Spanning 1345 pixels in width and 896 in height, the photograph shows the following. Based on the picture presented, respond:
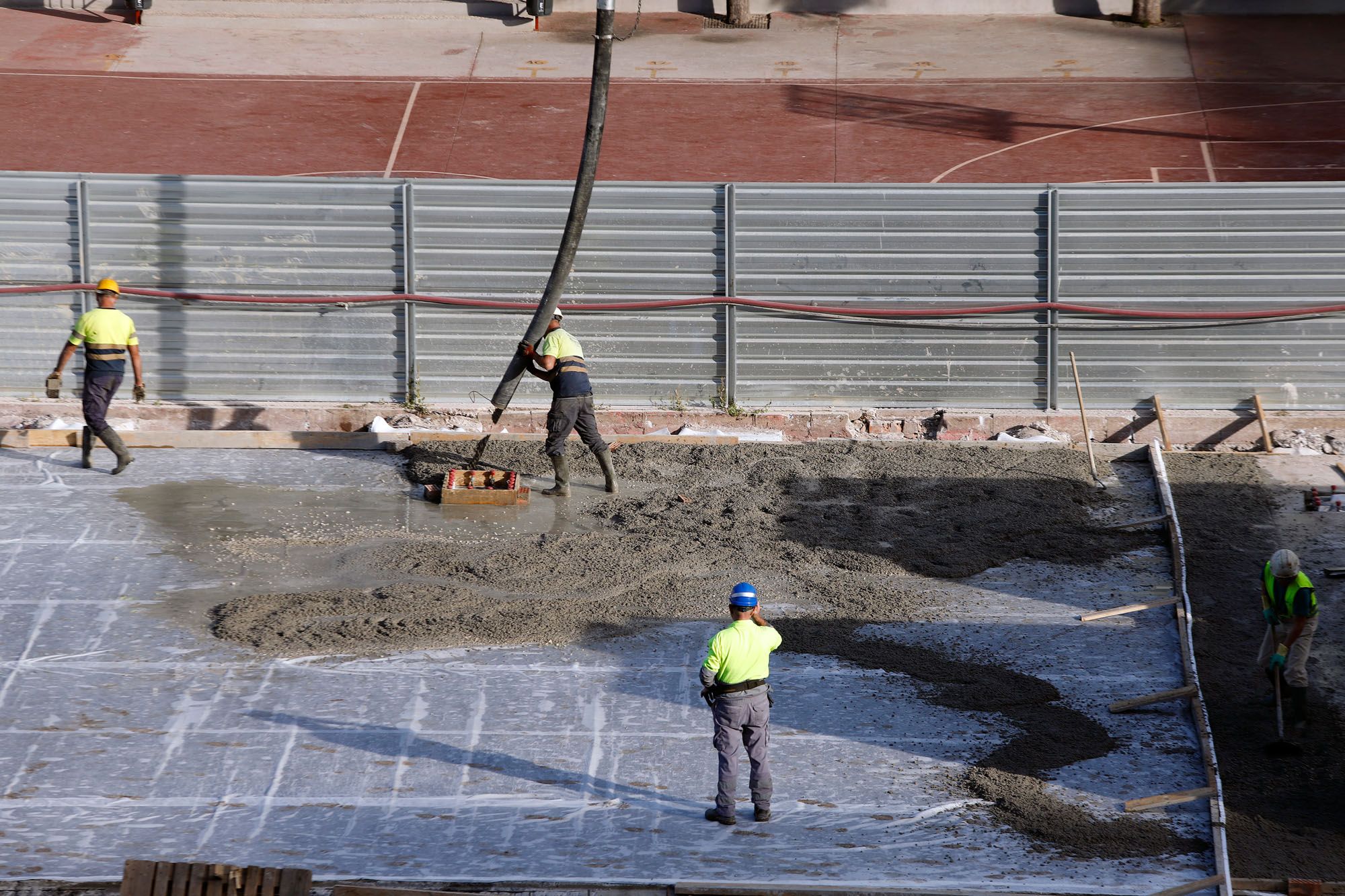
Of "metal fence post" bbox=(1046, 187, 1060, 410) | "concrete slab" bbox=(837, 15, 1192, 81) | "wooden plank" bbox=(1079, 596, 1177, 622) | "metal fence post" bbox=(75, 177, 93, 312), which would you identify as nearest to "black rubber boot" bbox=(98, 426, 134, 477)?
"metal fence post" bbox=(75, 177, 93, 312)

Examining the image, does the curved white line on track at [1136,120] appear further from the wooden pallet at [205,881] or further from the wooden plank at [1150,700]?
the wooden pallet at [205,881]

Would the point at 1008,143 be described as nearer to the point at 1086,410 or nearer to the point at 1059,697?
the point at 1086,410

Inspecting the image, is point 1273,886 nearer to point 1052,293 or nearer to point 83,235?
point 1052,293

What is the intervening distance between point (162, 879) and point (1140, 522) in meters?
8.81

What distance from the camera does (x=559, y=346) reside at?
512 inches

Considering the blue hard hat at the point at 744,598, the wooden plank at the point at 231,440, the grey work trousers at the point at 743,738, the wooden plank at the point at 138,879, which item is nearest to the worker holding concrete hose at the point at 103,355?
the wooden plank at the point at 231,440

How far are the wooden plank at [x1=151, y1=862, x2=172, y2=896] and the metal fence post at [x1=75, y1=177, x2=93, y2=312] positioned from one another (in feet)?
32.2

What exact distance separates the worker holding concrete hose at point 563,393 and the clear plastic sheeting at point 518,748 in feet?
9.65

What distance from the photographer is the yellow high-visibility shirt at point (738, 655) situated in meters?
7.82

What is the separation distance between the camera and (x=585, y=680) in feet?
32.1

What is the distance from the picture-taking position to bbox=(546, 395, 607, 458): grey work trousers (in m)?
13.0

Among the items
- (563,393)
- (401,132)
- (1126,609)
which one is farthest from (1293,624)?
(401,132)

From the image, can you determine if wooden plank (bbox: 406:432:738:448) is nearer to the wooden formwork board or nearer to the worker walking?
the wooden formwork board

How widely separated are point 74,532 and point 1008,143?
1744 cm
